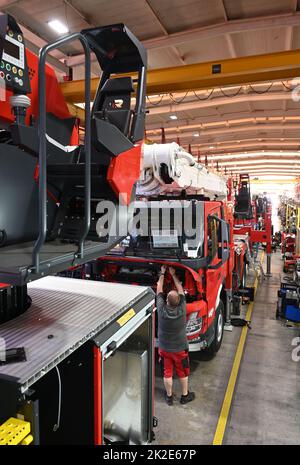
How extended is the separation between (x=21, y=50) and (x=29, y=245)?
1156 mm

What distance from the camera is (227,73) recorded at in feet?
16.7

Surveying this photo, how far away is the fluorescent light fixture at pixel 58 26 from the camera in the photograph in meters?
5.11

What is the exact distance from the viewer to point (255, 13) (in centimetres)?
507

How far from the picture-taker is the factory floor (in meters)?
3.96

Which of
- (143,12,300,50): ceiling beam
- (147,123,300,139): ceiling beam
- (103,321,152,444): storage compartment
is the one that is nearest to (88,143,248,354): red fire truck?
(103,321,152,444): storage compartment

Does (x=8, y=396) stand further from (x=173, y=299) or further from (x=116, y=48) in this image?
(x=173, y=299)

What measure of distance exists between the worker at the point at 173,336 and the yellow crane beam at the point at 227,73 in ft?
10.6

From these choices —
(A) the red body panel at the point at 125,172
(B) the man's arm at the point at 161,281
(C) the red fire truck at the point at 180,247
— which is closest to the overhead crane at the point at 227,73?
(C) the red fire truck at the point at 180,247

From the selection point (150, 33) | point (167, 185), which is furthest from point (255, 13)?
point (167, 185)

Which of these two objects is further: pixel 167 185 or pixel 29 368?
pixel 167 185

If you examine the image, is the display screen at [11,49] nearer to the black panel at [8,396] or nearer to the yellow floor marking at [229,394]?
the black panel at [8,396]

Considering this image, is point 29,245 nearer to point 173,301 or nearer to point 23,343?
point 23,343
